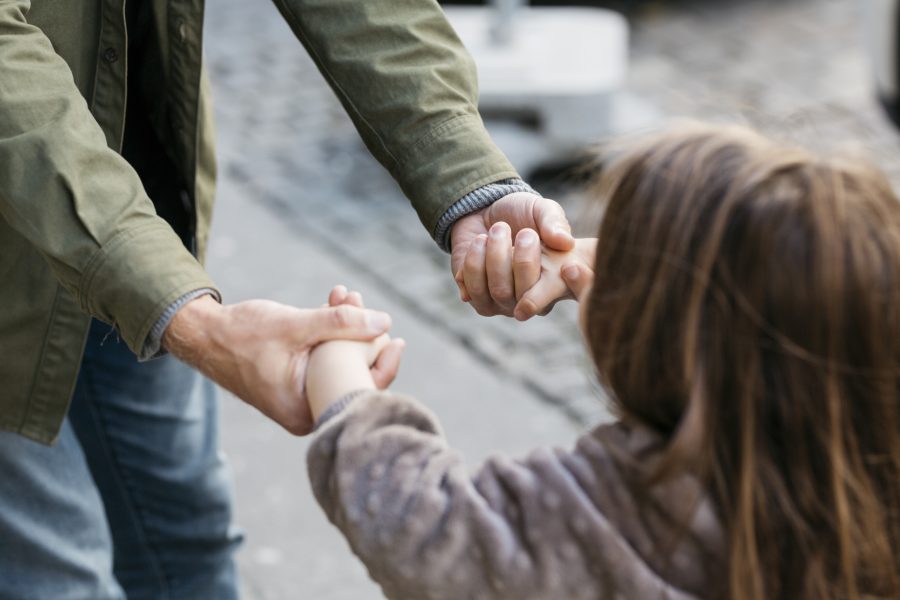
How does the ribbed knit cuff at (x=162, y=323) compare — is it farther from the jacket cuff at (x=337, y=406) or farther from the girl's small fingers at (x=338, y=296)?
the jacket cuff at (x=337, y=406)

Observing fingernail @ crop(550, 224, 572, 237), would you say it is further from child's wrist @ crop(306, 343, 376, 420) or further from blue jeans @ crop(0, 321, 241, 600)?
blue jeans @ crop(0, 321, 241, 600)

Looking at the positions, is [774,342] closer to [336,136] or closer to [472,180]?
[472,180]

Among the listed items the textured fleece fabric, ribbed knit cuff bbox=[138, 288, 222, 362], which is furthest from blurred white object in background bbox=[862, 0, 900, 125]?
the textured fleece fabric

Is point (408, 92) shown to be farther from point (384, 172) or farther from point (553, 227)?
point (384, 172)

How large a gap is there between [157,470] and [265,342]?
818 millimetres

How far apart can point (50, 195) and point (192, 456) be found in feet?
2.69

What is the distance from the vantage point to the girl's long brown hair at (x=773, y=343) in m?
1.36

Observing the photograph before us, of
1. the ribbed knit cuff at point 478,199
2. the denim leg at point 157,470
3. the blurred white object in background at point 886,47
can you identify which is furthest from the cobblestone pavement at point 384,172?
the ribbed knit cuff at point 478,199

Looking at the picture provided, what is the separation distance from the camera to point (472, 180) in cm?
210

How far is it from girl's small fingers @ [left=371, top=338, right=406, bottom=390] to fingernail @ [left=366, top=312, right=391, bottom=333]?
3 centimetres

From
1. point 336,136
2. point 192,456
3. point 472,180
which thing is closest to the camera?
point 472,180

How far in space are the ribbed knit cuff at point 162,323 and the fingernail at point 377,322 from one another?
0.25m

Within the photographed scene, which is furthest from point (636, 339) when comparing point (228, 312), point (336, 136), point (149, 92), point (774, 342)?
point (336, 136)

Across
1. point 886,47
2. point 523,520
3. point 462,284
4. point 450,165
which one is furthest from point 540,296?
point 886,47
